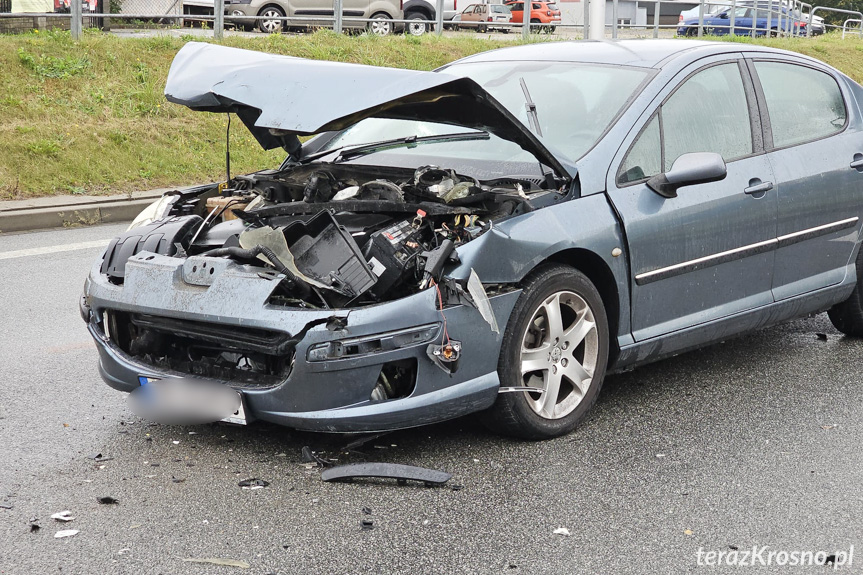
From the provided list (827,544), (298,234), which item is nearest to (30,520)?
(298,234)

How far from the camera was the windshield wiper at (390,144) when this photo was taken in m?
5.01

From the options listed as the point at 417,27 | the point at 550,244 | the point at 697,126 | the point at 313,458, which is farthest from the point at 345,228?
Result: the point at 417,27

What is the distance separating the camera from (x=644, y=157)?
4.73 meters

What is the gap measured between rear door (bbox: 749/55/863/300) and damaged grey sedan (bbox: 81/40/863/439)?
0.02 metres

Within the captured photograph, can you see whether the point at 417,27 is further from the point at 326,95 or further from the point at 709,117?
the point at 326,95

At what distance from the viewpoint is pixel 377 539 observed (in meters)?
3.42

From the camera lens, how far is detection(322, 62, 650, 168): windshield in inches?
188

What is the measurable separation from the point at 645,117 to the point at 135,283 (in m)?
2.41

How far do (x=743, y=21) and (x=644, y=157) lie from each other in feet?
85.2

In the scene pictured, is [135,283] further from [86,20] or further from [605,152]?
[86,20]

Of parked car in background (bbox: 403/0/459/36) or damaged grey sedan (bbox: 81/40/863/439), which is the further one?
parked car in background (bbox: 403/0/459/36)

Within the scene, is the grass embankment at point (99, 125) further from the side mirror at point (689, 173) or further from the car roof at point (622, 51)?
the side mirror at point (689, 173)

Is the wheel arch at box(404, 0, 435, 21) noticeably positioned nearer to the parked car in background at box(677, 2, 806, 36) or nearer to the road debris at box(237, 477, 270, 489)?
the parked car in background at box(677, 2, 806, 36)

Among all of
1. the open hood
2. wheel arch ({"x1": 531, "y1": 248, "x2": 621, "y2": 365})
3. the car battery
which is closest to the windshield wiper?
the open hood
